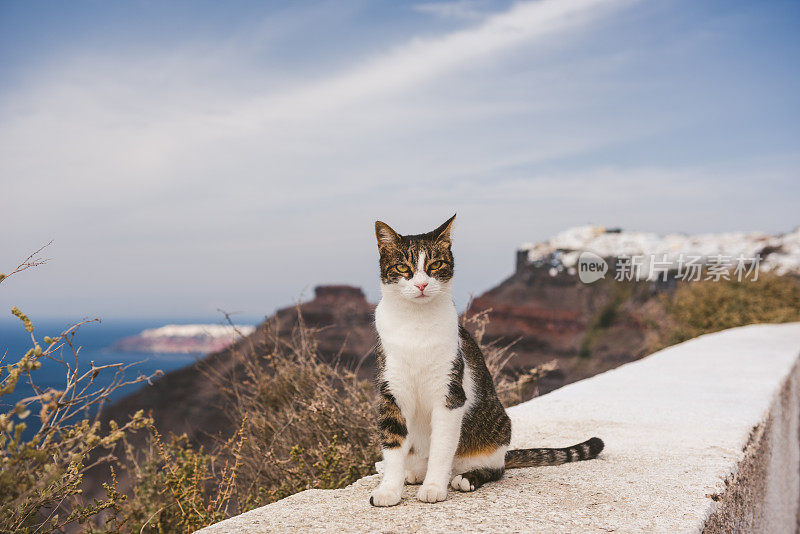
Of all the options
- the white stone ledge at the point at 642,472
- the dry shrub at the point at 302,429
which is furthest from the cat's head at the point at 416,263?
the dry shrub at the point at 302,429

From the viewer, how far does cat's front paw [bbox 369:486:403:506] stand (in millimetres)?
2213

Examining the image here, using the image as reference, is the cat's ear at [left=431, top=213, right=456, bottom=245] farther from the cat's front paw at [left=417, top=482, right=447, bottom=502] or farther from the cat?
the cat's front paw at [left=417, top=482, right=447, bottom=502]

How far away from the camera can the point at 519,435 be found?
11.6 feet

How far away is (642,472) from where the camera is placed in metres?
2.75

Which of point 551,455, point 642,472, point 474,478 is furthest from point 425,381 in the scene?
point 642,472

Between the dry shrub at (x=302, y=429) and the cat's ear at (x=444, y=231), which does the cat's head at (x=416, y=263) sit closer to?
the cat's ear at (x=444, y=231)

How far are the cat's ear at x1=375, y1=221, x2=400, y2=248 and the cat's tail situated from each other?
3.98 ft

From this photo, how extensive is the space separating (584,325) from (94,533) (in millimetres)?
23974

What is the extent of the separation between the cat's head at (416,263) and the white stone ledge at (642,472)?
83cm

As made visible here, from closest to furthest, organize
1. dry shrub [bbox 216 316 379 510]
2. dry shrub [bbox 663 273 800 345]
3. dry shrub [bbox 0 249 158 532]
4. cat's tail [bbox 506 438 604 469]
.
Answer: dry shrub [bbox 0 249 158 532] → cat's tail [bbox 506 438 604 469] → dry shrub [bbox 216 316 379 510] → dry shrub [bbox 663 273 800 345]

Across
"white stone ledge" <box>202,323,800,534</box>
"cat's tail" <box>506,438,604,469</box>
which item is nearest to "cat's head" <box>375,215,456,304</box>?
"white stone ledge" <box>202,323,800,534</box>

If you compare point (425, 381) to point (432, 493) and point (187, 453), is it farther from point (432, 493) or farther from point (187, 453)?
point (187, 453)

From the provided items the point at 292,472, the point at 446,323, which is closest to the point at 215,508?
the point at 292,472

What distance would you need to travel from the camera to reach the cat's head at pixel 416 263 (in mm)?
2222
